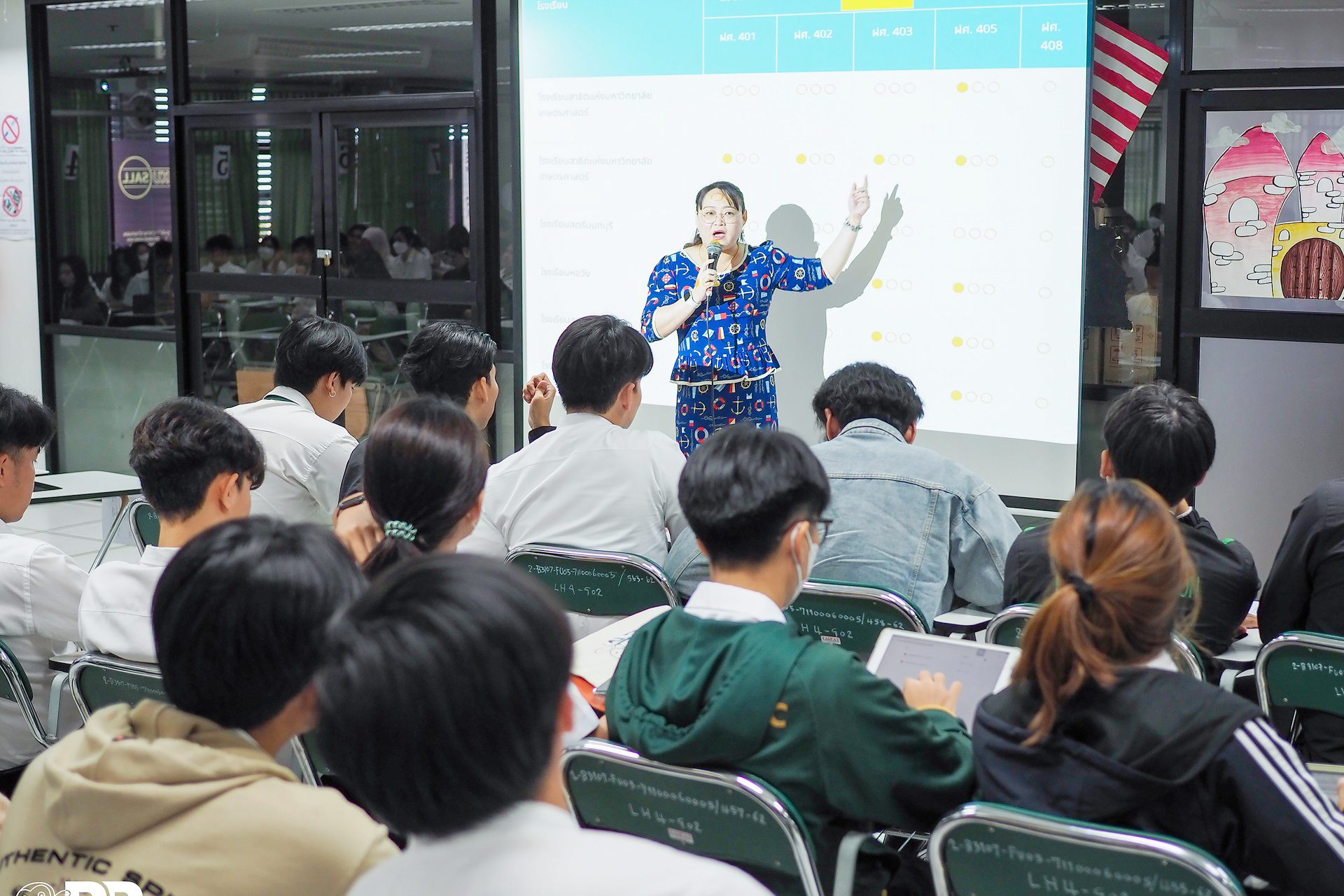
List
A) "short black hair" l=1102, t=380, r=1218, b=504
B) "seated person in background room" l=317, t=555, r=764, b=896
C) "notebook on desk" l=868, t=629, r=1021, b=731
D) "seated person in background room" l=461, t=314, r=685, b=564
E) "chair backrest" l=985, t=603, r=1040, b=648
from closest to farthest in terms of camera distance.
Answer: "seated person in background room" l=317, t=555, r=764, b=896 → "notebook on desk" l=868, t=629, r=1021, b=731 → "chair backrest" l=985, t=603, r=1040, b=648 → "short black hair" l=1102, t=380, r=1218, b=504 → "seated person in background room" l=461, t=314, r=685, b=564

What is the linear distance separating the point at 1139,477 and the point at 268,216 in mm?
5211

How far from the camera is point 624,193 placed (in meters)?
5.12

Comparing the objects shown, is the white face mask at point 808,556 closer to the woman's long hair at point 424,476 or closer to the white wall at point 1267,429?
the woman's long hair at point 424,476

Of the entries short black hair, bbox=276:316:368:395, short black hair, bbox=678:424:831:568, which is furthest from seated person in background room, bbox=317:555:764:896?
short black hair, bbox=276:316:368:395

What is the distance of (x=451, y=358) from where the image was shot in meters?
3.43

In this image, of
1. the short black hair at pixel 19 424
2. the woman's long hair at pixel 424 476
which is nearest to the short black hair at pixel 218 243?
the short black hair at pixel 19 424

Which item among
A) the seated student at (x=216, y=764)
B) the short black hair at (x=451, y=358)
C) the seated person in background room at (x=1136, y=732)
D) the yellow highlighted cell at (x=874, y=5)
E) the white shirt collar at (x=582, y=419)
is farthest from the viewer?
the yellow highlighted cell at (x=874, y=5)

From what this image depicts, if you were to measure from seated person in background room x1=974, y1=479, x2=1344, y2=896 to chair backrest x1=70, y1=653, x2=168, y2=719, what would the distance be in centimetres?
126

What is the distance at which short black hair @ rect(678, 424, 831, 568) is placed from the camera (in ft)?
5.57

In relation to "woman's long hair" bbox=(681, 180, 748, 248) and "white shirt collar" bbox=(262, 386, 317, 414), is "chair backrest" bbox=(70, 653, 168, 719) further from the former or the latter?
"woman's long hair" bbox=(681, 180, 748, 248)

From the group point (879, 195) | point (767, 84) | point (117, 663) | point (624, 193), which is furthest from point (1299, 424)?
point (117, 663)

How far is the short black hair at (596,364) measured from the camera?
9.89ft

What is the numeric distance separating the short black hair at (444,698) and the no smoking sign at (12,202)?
23.5 feet

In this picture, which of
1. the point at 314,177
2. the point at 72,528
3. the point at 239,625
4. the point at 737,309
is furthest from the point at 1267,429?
the point at 72,528
